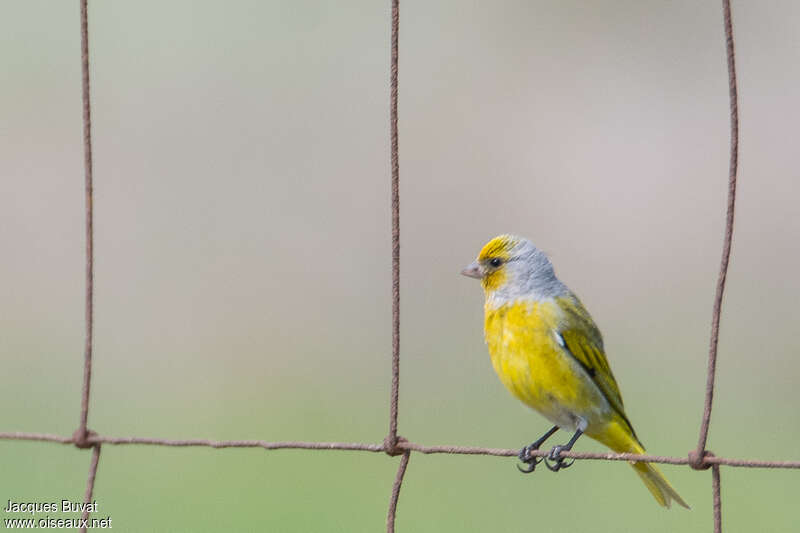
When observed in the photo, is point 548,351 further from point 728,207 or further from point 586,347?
point 728,207

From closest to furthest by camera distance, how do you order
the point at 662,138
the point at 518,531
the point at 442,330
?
the point at 518,531 → the point at 442,330 → the point at 662,138

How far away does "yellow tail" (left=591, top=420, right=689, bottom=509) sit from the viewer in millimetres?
→ 4445

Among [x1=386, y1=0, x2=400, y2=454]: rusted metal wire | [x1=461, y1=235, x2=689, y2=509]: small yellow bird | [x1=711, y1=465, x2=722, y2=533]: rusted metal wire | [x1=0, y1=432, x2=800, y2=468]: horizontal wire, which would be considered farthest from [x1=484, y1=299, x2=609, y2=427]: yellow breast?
[x1=711, y1=465, x2=722, y2=533]: rusted metal wire

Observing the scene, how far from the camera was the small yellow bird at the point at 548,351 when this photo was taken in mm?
4434

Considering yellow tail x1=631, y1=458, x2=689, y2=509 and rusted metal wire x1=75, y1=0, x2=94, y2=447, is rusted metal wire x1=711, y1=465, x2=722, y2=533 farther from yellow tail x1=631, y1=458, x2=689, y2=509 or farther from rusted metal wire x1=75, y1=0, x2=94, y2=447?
rusted metal wire x1=75, y1=0, x2=94, y2=447

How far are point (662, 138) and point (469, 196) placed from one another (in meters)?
1.93

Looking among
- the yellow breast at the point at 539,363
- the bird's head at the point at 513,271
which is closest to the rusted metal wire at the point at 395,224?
the yellow breast at the point at 539,363

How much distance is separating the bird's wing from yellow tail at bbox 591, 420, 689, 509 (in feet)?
0.15

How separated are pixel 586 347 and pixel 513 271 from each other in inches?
13.0

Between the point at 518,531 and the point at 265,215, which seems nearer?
the point at 518,531

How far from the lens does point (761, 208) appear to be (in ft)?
43.9

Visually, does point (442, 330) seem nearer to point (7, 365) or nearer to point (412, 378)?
point (412, 378)

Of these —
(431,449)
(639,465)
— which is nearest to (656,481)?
(639,465)

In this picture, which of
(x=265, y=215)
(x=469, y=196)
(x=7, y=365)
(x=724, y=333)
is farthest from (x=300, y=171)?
(x=724, y=333)
